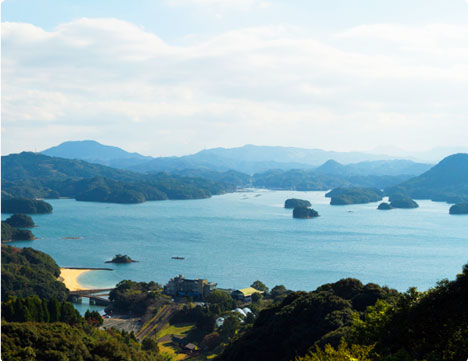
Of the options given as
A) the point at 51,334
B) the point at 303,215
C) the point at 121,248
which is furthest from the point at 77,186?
the point at 51,334

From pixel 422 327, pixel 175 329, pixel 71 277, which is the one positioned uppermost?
pixel 422 327

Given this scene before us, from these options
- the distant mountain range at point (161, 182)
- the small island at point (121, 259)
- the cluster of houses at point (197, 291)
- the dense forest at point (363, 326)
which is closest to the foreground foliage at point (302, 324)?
the dense forest at point (363, 326)

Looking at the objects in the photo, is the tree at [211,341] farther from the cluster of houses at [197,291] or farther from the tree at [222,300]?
the cluster of houses at [197,291]

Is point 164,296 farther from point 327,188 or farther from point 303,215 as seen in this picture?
point 327,188

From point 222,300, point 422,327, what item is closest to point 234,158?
point 222,300

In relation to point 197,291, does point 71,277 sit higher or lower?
lower

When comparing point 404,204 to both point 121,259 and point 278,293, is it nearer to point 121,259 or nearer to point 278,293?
point 121,259

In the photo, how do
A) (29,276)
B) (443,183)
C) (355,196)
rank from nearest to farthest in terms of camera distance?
(29,276)
(355,196)
(443,183)
